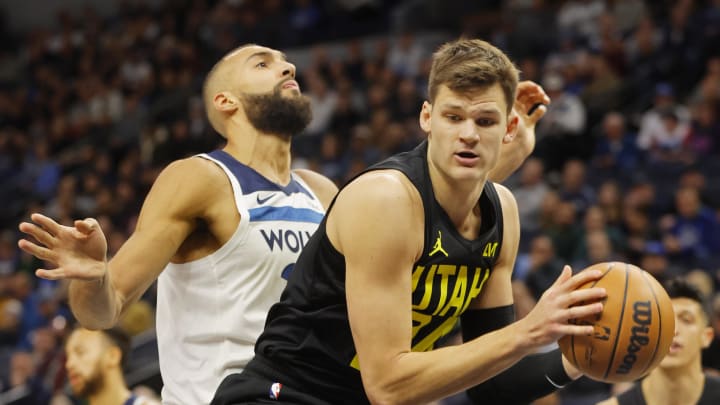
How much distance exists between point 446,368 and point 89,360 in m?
3.65

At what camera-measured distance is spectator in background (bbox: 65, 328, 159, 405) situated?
600 cm

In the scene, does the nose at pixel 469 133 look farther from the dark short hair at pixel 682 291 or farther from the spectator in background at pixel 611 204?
the spectator in background at pixel 611 204

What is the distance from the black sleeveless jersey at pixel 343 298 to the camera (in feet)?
10.6

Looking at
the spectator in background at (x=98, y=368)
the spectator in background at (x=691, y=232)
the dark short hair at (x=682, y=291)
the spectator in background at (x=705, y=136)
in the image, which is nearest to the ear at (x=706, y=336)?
the dark short hair at (x=682, y=291)

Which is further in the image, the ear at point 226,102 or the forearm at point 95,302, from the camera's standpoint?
the ear at point 226,102

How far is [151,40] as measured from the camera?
18.8 m

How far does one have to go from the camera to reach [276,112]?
14.3 feet

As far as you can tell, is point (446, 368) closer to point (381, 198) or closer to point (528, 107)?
point (381, 198)

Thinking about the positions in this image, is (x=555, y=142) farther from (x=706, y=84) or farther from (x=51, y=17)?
(x=51, y=17)

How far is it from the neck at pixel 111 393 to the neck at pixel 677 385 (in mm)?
3051

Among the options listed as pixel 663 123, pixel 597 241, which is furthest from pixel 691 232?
pixel 663 123

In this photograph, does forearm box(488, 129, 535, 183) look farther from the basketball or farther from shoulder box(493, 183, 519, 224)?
the basketball

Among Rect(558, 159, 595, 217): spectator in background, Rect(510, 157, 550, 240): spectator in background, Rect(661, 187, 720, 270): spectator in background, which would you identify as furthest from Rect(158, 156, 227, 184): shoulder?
Rect(510, 157, 550, 240): spectator in background

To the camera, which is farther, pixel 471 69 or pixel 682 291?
pixel 682 291
